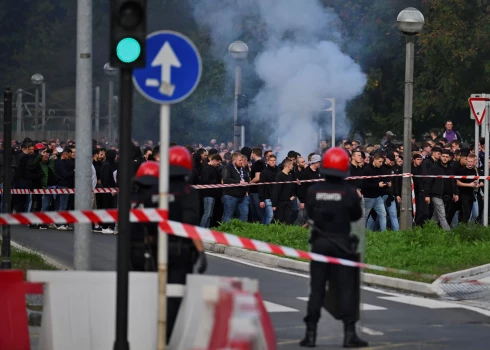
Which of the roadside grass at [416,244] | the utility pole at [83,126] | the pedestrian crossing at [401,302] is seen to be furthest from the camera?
the roadside grass at [416,244]

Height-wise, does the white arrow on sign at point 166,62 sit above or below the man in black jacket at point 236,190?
above

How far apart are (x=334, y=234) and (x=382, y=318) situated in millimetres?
2116

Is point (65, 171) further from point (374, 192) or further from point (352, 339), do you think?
point (352, 339)

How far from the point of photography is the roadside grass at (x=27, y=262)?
1738 centimetres

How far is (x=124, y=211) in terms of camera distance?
10070 mm

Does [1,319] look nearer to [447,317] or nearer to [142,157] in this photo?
[447,317]

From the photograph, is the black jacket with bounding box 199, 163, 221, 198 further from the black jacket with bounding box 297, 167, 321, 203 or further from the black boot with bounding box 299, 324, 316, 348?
the black boot with bounding box 299, 324, 316, 348

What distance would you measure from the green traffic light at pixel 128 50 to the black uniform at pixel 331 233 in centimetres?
264

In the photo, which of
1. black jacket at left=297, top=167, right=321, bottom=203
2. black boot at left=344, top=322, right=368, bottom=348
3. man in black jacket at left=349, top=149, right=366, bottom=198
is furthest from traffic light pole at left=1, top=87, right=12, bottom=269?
black jacket at left=297, top=167, right=321, bottom=203

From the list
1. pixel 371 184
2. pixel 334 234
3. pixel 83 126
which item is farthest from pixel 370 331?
pixel 371 184

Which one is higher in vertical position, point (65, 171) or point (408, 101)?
point (408, 101)

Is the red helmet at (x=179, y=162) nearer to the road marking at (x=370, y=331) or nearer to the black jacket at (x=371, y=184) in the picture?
the road marking at (x=370, y=331)

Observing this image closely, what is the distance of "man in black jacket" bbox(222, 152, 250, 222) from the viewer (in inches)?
1001

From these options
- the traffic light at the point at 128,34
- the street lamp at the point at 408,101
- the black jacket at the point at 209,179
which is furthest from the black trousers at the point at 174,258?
the black jacket at the point at 209,179
